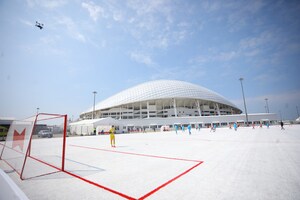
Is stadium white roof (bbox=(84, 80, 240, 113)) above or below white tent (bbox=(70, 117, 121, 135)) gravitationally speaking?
above

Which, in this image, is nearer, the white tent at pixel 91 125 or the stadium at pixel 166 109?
the white tent at pixel 91 125

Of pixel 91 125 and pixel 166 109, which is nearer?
pixel 91 125

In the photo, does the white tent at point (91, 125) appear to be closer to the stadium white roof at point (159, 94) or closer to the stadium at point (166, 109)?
the stadium at point (166, 109)

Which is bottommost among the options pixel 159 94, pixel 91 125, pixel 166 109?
pixel 91 125

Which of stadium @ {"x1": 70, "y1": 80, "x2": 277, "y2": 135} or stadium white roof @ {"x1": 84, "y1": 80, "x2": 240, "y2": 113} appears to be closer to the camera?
stadium @ {"x1": 70, "y1": 80, "x2": 277, "y2": 135}

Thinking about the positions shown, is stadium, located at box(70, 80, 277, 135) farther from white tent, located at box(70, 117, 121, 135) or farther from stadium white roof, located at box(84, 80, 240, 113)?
white tent, located at box(70, 117, 121, 135)

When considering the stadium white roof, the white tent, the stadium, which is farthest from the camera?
the stadium white roof

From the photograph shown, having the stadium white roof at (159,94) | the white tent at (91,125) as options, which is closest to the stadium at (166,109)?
the stadium white roof at (159,94)

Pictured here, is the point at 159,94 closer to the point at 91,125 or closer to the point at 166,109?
the point at 166,109

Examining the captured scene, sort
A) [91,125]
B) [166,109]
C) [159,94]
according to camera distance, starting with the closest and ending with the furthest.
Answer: [91,125]
[159,94]
[166,109]

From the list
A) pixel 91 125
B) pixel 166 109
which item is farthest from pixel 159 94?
pixel 91 125

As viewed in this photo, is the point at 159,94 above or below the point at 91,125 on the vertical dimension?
above

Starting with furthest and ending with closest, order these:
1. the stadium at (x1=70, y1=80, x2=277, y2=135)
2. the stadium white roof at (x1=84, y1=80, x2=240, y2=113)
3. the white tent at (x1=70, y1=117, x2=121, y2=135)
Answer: the stadium white roof at (x1=84, y1=80, x2=240, y2=113) → the stadium at (x1=70, y1=80, x2=277, y2=135) → the white tent at (x1=70, y1=117, x2=121, y2=135)

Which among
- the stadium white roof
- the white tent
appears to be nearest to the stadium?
the stadium white roof
